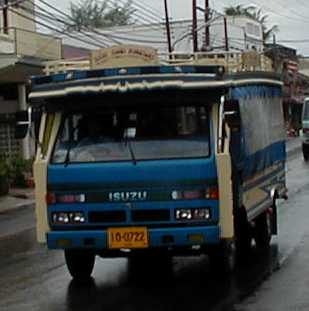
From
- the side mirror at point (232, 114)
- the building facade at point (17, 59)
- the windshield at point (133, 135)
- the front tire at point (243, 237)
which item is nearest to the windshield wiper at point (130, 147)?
the windshield at point (133, 135)

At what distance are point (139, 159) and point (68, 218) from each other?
103 cm

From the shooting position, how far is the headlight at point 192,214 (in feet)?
35.8

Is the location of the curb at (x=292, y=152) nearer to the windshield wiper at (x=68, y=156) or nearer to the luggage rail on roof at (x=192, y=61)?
the luggage rail on roof at (x=192, y=61)

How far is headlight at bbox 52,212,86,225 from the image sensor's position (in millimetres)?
11132

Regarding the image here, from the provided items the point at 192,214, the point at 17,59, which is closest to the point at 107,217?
the point at 192,214

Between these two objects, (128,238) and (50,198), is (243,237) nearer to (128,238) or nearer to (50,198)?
(128,238)

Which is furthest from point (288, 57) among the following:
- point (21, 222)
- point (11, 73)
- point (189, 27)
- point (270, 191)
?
point (270, 191)

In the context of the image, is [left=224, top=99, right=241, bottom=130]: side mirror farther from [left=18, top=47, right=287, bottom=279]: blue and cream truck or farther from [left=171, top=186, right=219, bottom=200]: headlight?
[left=171, top=186, right=219, bottom=200]: headlight

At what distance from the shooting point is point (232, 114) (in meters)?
11.0

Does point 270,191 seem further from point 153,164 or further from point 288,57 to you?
point 288,57

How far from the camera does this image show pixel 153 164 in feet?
35.9

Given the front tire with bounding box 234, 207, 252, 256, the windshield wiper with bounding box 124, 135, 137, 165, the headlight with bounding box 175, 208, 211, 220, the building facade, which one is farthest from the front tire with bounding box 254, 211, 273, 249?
the building facade

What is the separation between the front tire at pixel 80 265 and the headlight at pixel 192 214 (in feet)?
5.25

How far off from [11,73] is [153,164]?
26.3 meters
